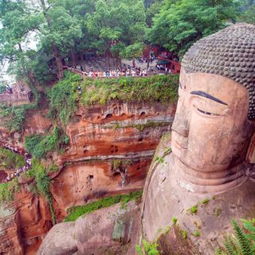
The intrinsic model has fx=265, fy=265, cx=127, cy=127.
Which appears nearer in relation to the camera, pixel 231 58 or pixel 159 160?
pixel 231 58

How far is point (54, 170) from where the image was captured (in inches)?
615

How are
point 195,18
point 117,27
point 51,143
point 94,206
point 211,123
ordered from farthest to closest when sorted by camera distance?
point 94,206 → point 117,27 → point 51,143 → point 195,18 → point 211,123

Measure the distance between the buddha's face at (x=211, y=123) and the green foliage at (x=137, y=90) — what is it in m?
6.83

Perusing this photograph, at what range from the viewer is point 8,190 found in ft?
51.5

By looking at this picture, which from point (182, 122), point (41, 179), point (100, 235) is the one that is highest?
point (182, 122)

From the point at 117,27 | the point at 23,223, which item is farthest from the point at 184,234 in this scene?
the point at 23,223

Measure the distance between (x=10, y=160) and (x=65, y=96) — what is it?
6.62m

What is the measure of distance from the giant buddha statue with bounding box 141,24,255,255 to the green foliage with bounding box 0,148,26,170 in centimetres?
1296

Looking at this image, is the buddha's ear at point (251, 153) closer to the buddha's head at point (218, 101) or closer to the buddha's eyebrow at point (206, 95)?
the buddha's head at point (218, 101)

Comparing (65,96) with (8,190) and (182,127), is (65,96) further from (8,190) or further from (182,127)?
(182,127)

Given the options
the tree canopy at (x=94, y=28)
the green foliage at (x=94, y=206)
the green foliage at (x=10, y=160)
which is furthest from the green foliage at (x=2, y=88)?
the green foliage at (x=94, y=206)

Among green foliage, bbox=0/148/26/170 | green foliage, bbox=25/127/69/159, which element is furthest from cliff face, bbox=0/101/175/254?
green foliage, bbox=0/148/26/170

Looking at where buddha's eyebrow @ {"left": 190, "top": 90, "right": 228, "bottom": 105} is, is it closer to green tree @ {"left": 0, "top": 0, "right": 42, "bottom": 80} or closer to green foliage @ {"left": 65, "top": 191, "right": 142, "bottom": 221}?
green foliage @ {"left": 65, "top": 191, "right": 142, "bottom": 221}

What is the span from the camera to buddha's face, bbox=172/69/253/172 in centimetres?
636
